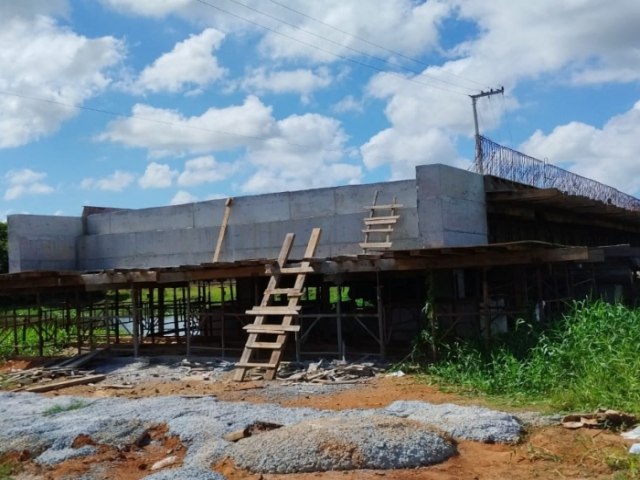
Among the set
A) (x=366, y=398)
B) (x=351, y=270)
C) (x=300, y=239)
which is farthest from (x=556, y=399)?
(x=300, y=239)

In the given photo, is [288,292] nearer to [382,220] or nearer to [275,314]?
[275,314]

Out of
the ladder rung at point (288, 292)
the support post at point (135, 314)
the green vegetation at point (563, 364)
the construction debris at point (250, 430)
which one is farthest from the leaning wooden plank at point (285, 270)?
the construction debris at point (250, 430)

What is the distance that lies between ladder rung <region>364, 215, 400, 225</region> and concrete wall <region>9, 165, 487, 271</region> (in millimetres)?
240

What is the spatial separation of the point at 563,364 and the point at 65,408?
8.02m

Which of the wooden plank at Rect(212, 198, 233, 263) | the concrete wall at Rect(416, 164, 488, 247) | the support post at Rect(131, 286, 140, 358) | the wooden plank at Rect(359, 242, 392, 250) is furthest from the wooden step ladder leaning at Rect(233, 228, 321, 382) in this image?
the support post at Rect(131, 286, 140, 358)

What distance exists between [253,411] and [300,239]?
794 cm

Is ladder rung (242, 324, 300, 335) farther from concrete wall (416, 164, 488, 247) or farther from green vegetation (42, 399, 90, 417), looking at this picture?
green vegetation (42, 399, 90, 417)

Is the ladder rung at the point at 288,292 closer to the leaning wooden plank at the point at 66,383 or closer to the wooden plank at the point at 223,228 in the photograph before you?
the wooden plank at the point at 223,228

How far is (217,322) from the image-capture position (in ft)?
76.7

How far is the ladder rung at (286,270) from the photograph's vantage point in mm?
14984

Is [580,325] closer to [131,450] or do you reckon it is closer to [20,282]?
[131,450]

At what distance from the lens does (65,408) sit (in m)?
11.4

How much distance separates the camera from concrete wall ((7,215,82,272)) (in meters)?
21.1

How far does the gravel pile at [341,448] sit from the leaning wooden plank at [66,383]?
7.79 meters
